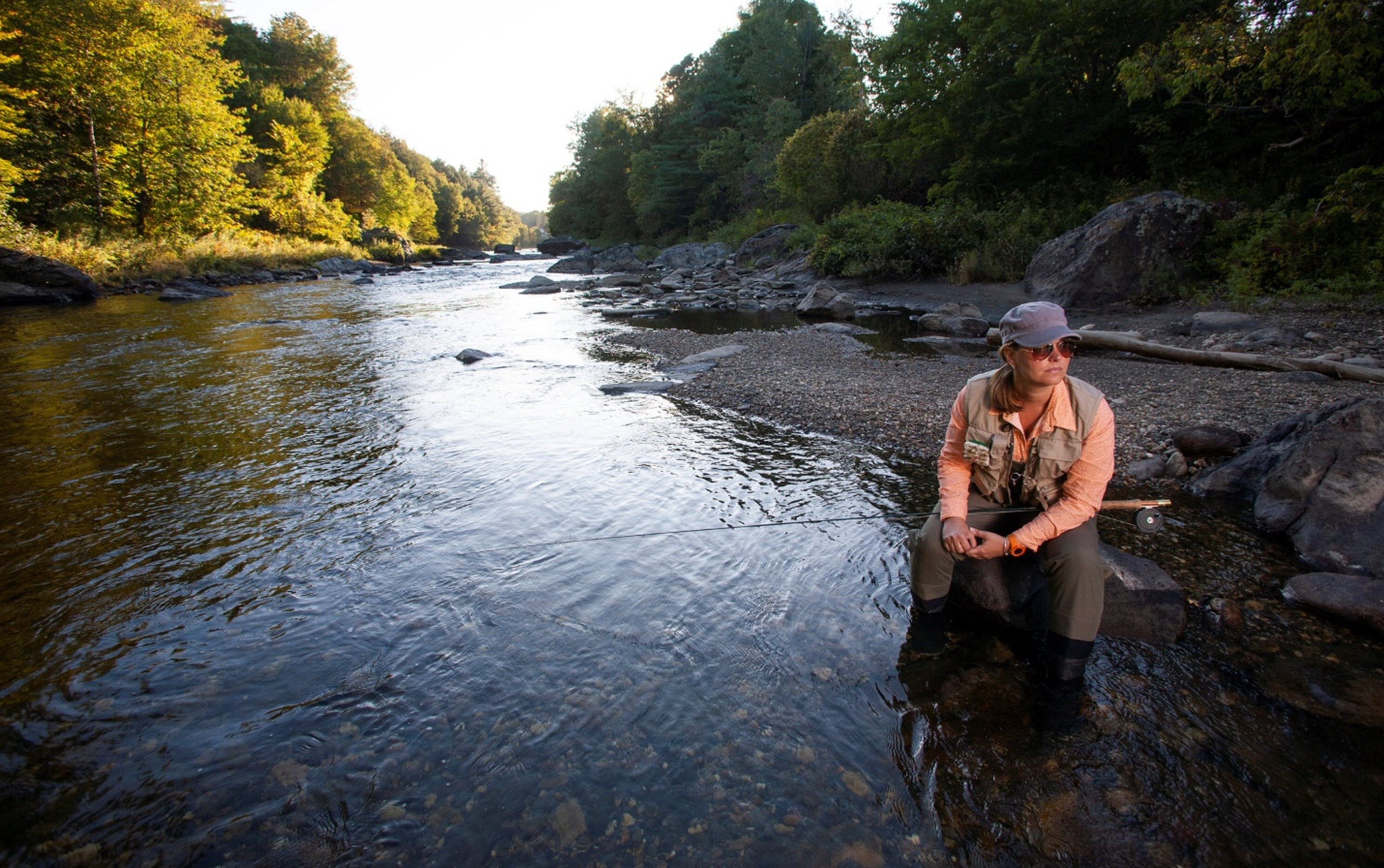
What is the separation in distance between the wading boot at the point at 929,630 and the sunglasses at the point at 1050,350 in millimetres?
1478

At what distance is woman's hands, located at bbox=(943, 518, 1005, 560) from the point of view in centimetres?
321

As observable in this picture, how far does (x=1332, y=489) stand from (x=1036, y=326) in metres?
3.41

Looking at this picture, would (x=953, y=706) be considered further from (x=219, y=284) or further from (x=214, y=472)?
(x=219, y=284)

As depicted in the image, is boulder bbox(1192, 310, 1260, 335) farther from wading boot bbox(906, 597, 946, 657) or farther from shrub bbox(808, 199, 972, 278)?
Answer: wading boot bbox(906, 597, 946, 657)

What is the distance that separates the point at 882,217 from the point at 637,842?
24565 mm

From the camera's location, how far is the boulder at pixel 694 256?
130 ft

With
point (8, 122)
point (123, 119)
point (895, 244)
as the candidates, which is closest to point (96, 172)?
point (123, 119)

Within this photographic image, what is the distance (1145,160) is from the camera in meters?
20.2

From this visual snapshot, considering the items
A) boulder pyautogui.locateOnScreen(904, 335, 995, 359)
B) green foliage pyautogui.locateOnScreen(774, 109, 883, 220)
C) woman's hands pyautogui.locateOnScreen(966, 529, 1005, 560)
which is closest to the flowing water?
woman's hands pyautogui.locateOnScreen(966, 529, 1005, 560)

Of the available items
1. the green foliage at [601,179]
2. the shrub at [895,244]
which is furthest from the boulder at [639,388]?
the green foliage at [601,179]

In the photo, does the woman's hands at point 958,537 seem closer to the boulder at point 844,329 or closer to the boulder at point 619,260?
the boulder at point 844,329

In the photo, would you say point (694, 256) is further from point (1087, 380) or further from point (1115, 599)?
point (1115, 599)

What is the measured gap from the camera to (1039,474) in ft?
10.6

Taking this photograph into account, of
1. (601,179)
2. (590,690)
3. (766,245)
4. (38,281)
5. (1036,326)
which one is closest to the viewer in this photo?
(1036,326)
